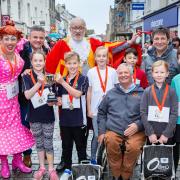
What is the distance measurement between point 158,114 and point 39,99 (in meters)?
1.37

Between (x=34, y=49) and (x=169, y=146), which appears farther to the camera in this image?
(x=34, y=49)

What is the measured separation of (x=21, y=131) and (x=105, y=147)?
1105mm

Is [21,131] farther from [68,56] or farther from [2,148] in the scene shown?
[68,56]

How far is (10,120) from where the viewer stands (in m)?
4.14

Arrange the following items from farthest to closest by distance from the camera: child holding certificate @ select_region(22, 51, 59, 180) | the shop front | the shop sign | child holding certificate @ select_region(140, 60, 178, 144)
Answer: the shop sign, the shop front, child holding certificate @ select_region(22, 51, 59, 180), child holding certificate @ select_region(140, 60, 178, 144)

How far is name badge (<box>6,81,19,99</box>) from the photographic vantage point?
4.02 m

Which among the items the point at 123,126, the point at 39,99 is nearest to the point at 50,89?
the point at 39,99

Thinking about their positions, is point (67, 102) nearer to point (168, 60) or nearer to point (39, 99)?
point (39, 99)

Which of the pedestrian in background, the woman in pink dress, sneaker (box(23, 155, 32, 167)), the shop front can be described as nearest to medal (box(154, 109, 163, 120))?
the pedestrian in background

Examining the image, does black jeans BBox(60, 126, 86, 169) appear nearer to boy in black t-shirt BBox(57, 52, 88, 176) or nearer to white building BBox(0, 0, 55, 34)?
boy in black t-shirt BBox(57, 52, 88, 176)

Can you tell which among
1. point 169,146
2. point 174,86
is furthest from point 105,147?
point 174,86

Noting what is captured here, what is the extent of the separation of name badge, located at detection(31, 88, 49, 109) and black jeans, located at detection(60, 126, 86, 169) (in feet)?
1.32

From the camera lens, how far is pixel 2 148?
4090mm

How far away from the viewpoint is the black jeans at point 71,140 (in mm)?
4121
